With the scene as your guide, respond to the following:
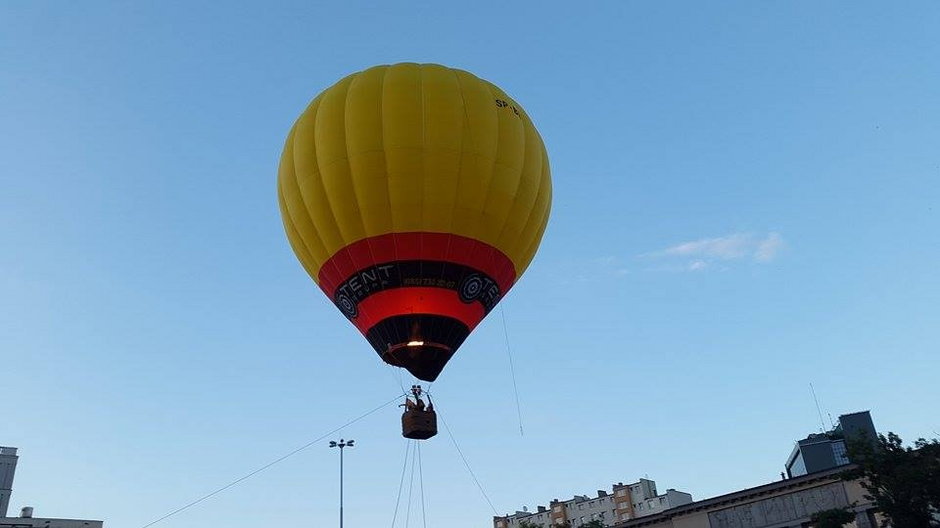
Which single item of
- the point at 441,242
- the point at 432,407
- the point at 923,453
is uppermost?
the point at 441,242

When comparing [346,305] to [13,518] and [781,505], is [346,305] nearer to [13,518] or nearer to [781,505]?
[781,505]

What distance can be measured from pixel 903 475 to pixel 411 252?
20265 millimetres

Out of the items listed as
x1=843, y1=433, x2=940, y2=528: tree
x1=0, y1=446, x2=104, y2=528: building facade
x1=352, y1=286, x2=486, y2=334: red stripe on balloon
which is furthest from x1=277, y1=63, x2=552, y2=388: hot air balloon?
x1=0, y1=446, x2=104, y2=528: building facade

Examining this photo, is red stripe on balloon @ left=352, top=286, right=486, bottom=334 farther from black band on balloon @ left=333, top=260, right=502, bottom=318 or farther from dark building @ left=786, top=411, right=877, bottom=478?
dark building @ left=786, top=411, right=877, bottom=478

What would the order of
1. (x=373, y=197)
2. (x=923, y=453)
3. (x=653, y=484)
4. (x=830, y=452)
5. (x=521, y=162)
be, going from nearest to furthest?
(x=373, y=197), (x=521, y=162), (x=923, y=453), (x=830, y=452), (x=653, y=484)

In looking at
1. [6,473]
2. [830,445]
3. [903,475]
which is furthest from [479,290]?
[6,473]

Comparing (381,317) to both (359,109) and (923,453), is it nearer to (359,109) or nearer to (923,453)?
(359,109)

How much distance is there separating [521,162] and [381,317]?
700 centimetres

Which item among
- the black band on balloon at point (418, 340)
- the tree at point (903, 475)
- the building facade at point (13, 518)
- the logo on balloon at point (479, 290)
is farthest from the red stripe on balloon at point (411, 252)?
the building facade at point (13, 518)

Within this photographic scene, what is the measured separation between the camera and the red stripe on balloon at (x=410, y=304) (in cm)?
2498

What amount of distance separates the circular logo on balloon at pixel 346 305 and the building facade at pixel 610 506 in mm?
74284

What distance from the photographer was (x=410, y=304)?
24984mm

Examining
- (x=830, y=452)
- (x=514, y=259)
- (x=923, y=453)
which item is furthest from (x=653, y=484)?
(x=514, y=259)

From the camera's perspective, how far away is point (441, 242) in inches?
989
